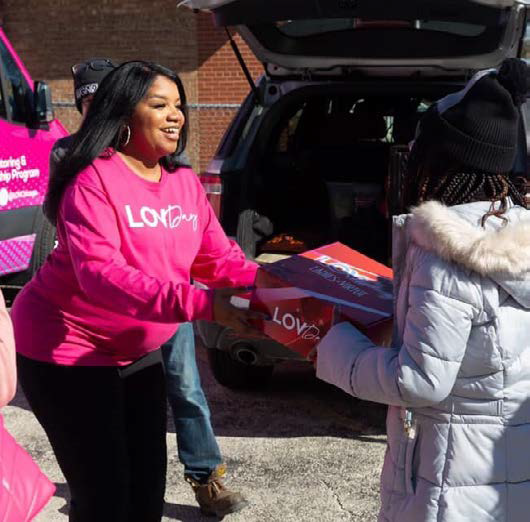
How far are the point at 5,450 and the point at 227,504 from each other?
1.87 metres

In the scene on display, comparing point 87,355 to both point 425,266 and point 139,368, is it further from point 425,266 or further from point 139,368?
point 425,266

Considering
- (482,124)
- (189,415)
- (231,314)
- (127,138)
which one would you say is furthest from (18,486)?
(189,415)

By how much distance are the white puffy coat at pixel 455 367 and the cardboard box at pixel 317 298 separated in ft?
0.37

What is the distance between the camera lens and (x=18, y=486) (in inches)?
75.6

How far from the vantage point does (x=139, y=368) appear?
2.69 metres

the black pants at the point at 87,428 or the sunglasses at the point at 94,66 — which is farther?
the sunglasses at the point at 94,66

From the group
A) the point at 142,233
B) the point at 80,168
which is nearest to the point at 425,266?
the point at 142,233

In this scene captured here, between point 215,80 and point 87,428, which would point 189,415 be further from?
point 215,80

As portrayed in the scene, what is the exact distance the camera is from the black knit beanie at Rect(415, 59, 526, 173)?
189 centimetres

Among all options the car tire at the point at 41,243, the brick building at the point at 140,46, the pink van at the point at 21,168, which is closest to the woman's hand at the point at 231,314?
the pink van at the point at 21,168

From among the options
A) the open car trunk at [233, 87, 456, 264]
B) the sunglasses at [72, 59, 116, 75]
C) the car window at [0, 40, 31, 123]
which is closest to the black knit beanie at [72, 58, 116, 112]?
the sunglasses at [72, 59, 116, 75]

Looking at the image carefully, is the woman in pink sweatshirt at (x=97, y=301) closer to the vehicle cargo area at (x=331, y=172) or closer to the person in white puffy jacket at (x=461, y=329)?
the person in white puffy jacket at (x=461, y=329)

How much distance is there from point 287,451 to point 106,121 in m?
2.33

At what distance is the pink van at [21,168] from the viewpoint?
6.32 metres
